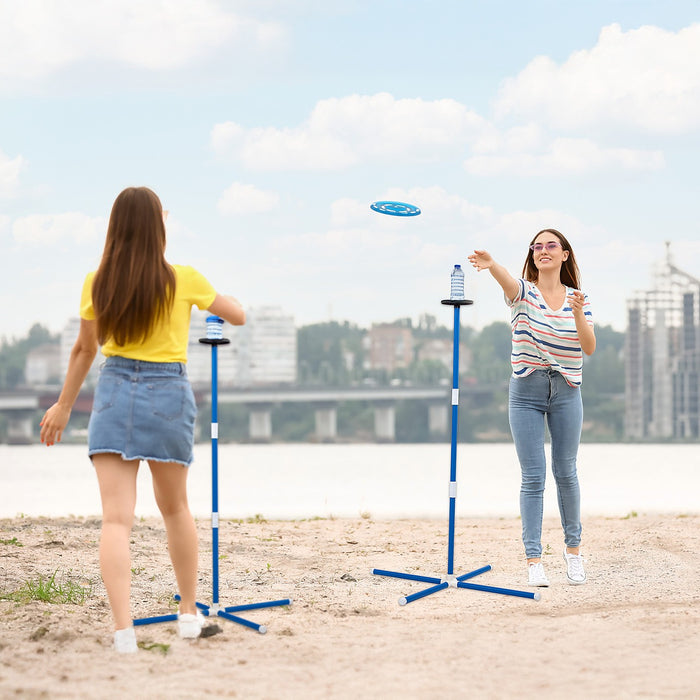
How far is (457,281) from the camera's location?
465 centimetres

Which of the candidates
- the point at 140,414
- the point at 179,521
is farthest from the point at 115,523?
the point at 140,414

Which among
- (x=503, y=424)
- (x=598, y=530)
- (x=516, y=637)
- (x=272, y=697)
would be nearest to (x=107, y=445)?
(x=272, y=697)

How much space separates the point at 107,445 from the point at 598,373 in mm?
63873

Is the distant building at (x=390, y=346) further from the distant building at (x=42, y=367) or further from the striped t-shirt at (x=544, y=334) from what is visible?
the striped t-shirt at (x=544, y=334)

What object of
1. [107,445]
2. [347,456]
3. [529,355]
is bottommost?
[347,456]

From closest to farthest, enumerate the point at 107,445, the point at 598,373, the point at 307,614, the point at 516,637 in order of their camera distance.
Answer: the point at 107,445 → the point at 516,637 → the point at 307,614 → the point at 598,373

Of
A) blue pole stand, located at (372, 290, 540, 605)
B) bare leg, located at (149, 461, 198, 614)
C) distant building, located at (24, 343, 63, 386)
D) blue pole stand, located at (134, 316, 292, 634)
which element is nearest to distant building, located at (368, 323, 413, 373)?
distant building, located at (24, 343, 63, 386)

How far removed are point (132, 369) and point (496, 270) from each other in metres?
1.96

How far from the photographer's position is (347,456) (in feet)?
143

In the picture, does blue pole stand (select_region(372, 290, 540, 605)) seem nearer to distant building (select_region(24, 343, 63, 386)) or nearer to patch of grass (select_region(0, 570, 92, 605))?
patch of grass (select_region(0, 570, 92, 605))

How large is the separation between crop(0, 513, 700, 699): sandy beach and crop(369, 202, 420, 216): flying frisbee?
1.89 meters

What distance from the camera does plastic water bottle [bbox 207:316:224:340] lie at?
3.75 m

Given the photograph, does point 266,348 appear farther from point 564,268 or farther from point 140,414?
point 140,414

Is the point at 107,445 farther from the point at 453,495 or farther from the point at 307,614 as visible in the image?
the point at 453,495
